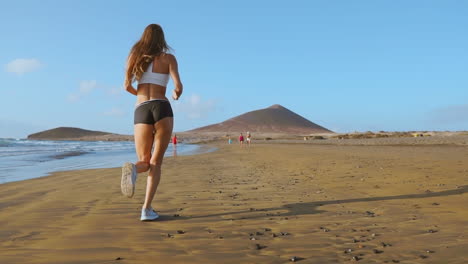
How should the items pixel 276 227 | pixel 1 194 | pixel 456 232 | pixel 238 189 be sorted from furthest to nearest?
1. pixel 238 189
2. pixel 1 194
3. pixel 276 227
4. pixel 456 232

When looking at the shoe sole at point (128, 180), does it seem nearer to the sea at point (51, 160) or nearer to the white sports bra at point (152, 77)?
the white sports bra at point (152, 77)

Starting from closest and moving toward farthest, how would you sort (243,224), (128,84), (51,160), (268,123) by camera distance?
(243,224), (128,84), (51,160), (268,123)

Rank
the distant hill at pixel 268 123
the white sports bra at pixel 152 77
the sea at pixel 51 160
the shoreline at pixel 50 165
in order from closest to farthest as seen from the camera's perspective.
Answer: the white sports bra at pixel 152 77 < the shoreline at pixel 50 165 < the sea at pixel 51 160 < the distant hill at pixel 268 123

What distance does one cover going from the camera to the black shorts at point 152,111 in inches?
144

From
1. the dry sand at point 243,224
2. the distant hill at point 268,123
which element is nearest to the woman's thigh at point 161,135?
the dry sand at point 243,224

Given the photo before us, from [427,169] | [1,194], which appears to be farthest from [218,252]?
[427,169]

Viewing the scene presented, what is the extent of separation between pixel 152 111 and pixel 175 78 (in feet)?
1.33

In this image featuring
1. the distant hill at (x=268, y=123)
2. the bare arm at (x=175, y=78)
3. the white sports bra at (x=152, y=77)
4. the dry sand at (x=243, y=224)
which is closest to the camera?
the dry sand at (x=243, y=224)

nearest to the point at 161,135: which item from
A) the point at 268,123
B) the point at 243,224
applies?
the point at 243,224

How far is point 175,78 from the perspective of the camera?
3.64 meters

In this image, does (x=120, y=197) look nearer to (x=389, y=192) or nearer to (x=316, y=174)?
(x=389, y=192)

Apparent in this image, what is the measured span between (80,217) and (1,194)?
8.10 feet

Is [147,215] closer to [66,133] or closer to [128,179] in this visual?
[128,179]

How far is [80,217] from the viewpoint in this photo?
3.71 meters
